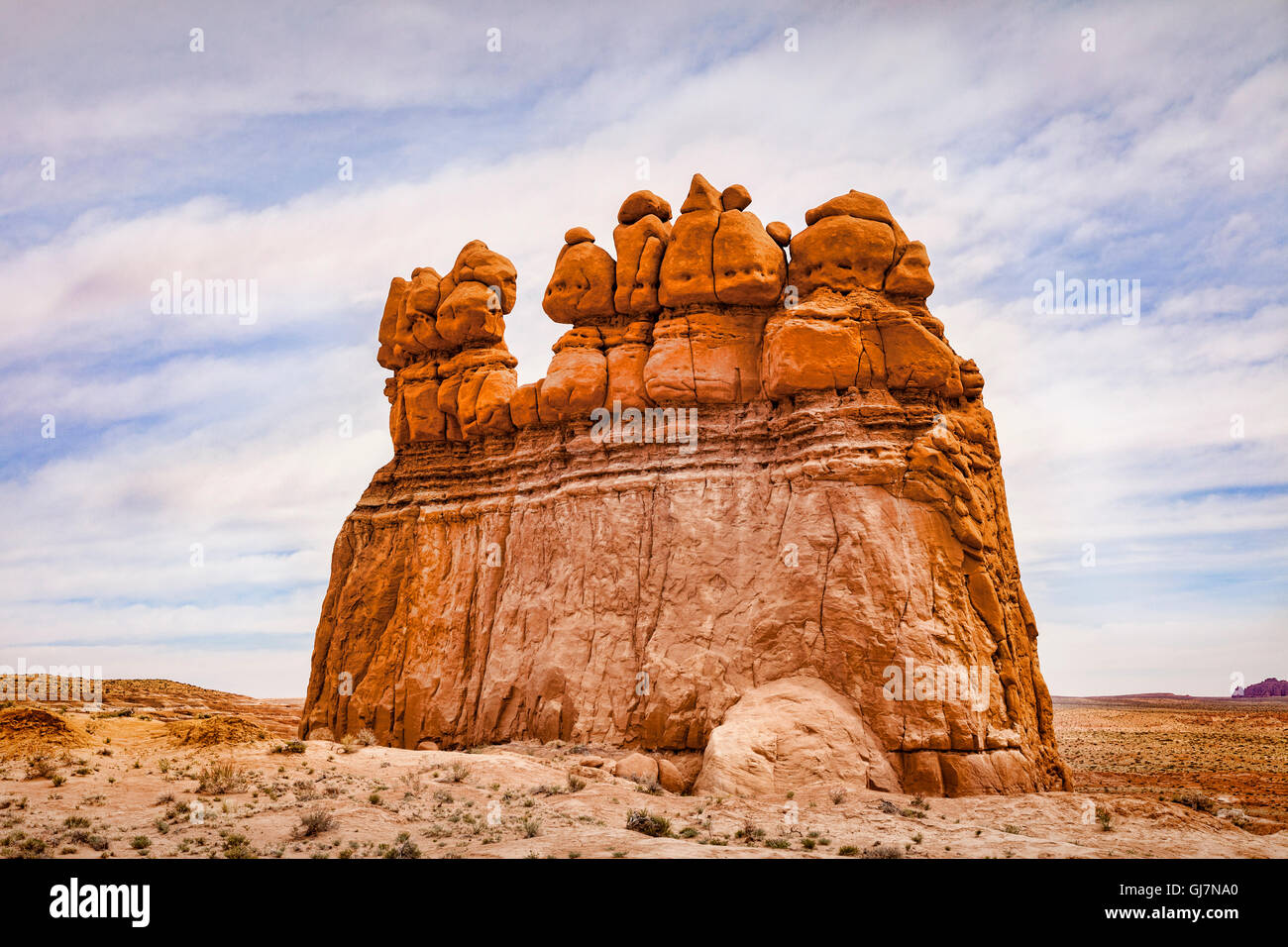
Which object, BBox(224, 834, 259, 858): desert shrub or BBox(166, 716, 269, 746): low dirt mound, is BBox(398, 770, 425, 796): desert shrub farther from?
BBox(166, 716, 269, 746): low dirt mound

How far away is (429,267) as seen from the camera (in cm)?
3222

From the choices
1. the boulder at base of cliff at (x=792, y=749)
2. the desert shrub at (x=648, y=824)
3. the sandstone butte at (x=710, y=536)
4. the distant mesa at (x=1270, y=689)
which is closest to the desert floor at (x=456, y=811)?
the desert shrub at (x=648, y=824)

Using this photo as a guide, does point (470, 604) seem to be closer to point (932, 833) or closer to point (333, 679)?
point (333, 679)

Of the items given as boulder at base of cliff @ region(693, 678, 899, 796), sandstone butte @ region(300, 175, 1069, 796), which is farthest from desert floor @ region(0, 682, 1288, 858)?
sandstone butte @ region(300, 175, 1069, 796)

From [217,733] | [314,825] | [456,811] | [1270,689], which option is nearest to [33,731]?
[217,733]

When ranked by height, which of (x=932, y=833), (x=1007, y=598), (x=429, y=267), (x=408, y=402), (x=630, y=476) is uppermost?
(x=429, y=267)

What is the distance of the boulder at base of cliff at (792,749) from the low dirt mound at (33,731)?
12.4 m

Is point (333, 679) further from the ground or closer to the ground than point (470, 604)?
closer to the ground

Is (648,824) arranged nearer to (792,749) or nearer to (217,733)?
(792,749)

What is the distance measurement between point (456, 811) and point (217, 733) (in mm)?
7455

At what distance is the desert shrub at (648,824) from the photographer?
14.0m

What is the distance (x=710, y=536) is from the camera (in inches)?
915
